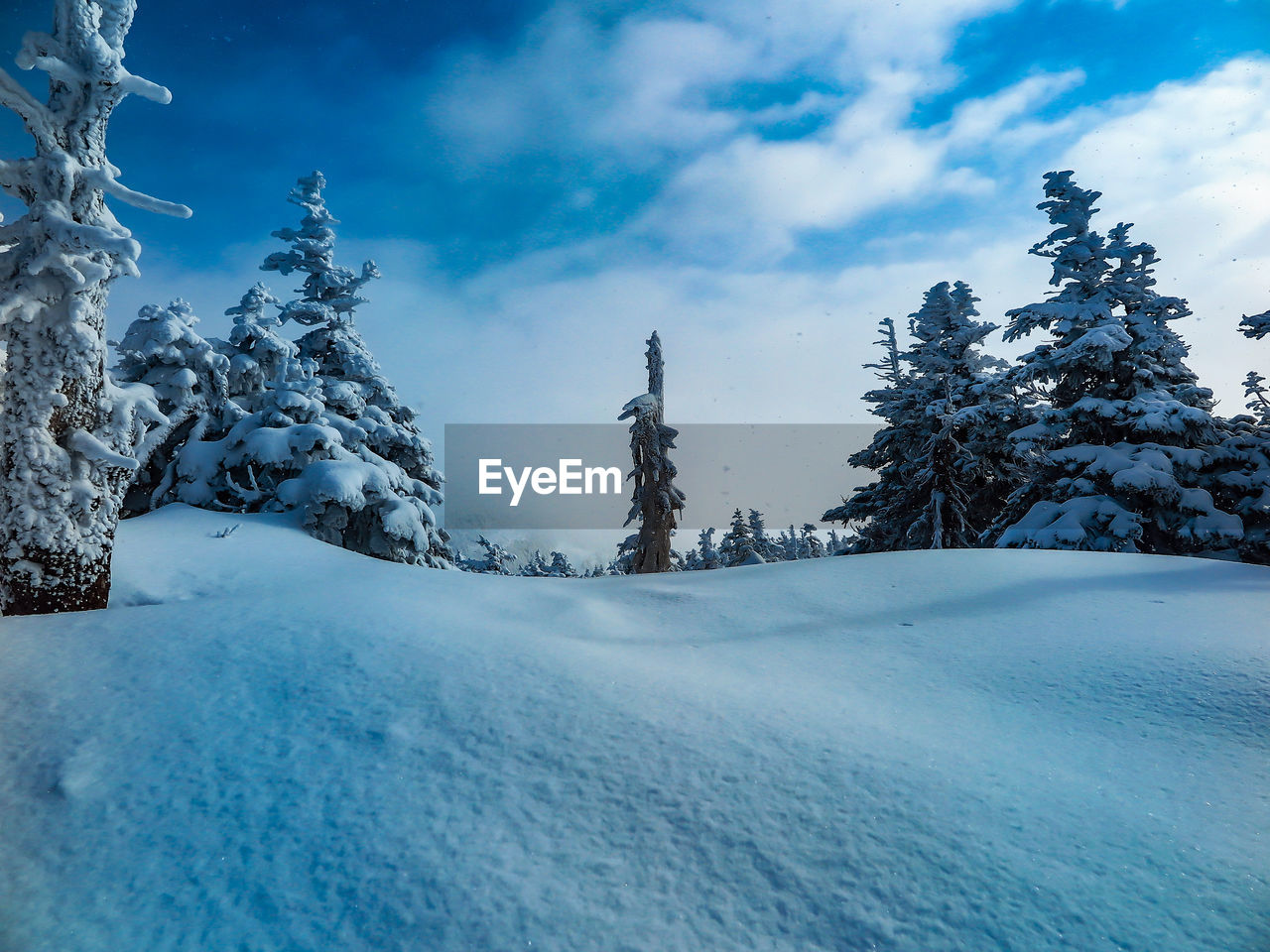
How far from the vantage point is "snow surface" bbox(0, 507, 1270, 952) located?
191 cm

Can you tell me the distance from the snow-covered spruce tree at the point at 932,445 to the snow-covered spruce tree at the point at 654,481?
680cm

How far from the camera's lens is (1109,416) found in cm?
1250

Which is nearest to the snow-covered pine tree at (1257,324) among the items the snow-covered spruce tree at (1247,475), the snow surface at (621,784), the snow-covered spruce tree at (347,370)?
the snow-covered spruce tree at (1247,475)

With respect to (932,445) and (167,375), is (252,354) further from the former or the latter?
(932,445)

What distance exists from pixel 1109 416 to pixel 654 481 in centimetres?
1110

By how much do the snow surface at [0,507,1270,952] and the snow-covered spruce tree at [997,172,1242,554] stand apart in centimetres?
860

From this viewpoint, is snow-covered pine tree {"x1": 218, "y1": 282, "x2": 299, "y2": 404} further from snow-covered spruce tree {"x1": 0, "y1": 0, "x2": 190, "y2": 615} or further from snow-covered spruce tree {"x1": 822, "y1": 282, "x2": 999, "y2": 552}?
snow-covered spruce tree {"x1": 822, "y1": 282, "x2": 999, "y2": 552}

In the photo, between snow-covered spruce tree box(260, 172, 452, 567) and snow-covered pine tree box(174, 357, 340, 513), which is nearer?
snow-covered pine tree box(174, 357, 340, 513)

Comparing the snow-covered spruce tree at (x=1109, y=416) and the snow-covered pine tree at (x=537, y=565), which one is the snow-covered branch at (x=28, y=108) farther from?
the snow-covered pine tree at (x=537, y=565)

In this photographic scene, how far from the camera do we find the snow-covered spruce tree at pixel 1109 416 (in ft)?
38.0

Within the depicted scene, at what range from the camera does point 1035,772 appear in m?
2.67

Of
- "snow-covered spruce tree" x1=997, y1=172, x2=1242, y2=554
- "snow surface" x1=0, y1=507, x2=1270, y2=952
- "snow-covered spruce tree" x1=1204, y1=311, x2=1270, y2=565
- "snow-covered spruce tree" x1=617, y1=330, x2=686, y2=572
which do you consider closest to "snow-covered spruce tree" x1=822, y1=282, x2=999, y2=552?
"snow-covered spruce tree" x1=997, y1=172, x2=1242, y2=554


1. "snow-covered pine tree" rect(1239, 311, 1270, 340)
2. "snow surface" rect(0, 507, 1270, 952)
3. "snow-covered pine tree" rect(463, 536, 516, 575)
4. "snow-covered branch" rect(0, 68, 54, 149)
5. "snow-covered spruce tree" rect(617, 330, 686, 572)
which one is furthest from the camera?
"snow-covered pine tree" rect(463, 536, 516, 575)

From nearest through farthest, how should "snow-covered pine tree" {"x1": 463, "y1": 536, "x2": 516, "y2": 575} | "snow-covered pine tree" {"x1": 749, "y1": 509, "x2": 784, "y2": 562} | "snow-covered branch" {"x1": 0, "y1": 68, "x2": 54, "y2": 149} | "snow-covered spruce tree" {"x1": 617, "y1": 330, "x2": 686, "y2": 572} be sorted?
"snow-covered branch" {"x1": 0, "y1": 68, "x2": 54, "y2": 149}, "snow-covered spruce tree" {"x1": 617, "y1": 330, "x2": 686, "y2": 572}, "snow-covered pine tree" {"x1": 463, "y1": 536, "x2": 516, "y2": 575}, "snow-covered pine tree" {"x1": 749, "y1": 509, "x2": 784, "y2": 562}
